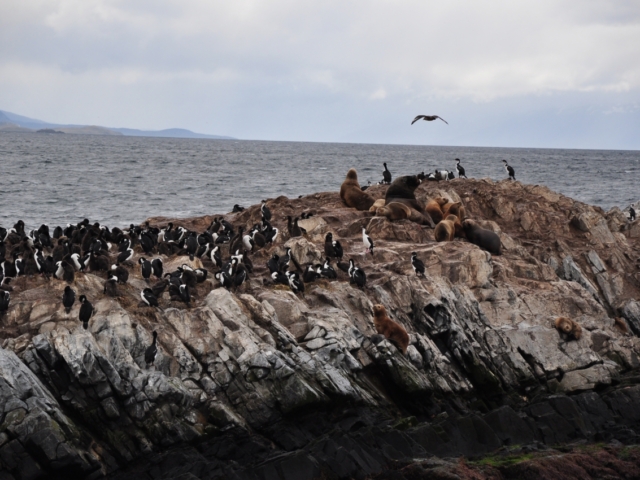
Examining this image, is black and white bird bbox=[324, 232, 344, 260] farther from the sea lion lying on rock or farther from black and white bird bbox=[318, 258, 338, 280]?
the sea lion lying on rock

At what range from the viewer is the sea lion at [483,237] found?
82.6ft

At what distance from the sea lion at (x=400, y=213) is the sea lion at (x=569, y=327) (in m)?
7.04

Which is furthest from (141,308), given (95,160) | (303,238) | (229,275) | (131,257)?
(95,160)

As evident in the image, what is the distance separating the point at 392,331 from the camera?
61.6ft

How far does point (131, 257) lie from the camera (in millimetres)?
22047

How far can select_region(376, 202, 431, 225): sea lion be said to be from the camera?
26.3 metres

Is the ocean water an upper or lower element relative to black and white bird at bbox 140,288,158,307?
lower

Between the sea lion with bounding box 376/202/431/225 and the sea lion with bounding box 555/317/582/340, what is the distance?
704cm

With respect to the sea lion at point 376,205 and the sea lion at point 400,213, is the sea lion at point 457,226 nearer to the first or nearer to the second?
the sea lion at point 400,213

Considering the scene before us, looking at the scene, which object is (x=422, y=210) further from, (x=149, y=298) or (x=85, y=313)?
(x=85, y=313)

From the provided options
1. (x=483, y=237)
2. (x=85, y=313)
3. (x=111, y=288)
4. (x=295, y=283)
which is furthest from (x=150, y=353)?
(x=483, y=237)

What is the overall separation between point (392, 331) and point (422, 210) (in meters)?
9.40

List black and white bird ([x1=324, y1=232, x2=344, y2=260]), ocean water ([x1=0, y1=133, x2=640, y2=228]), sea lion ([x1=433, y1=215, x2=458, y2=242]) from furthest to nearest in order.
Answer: ocean water ([x1=0, y1=133, x2=640, y2=228]), sea lion ([x1=433, y1=215, x2=458, y2=242]), black and white bird ([x1=324, y1=232, x2=344, y2=260])

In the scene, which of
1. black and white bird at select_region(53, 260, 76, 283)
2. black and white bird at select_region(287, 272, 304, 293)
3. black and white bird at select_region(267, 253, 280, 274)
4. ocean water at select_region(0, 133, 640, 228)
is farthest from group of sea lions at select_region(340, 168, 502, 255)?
ocean water at select_region(0, 133, 640, 228)
